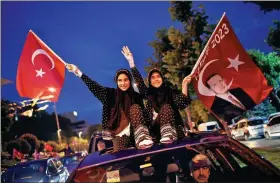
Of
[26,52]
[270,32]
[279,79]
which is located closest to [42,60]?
[26,52]

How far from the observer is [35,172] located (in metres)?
10.7

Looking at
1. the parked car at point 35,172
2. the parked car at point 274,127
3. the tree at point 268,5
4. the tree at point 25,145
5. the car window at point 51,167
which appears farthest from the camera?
the tree at point 25,145

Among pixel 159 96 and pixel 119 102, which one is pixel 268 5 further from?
pixel 119 102

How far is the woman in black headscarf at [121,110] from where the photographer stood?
440 cm

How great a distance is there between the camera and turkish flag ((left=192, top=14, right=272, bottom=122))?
7523mm

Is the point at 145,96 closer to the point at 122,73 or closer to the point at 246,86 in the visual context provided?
the point at 122,73

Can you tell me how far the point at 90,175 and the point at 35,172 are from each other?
8.02 meters

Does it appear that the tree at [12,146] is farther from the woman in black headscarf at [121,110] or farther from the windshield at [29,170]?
the woman in black headscarf at [121,110]

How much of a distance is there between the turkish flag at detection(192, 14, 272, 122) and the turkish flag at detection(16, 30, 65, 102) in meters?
2.96

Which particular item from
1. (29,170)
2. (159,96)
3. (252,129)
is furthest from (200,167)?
(252,129)

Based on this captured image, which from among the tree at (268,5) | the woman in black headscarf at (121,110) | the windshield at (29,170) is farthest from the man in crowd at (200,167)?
the tree at (268,5)

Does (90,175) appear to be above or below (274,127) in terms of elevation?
below

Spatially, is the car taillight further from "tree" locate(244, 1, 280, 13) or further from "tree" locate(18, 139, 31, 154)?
"tree" locate(18, 139, 31, 154)

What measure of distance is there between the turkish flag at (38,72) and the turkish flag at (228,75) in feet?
9.71
